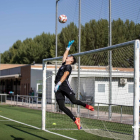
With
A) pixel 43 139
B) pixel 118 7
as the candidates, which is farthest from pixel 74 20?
pixel 43 139

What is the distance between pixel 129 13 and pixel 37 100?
12.9m

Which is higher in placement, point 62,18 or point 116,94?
point 62,18

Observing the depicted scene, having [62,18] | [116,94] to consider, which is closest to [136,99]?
[116,94]

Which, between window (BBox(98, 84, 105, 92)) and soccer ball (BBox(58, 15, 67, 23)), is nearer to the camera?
window (BBox(98, 84, 105, 92))

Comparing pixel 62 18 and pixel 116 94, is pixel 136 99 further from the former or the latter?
pixel 62 18

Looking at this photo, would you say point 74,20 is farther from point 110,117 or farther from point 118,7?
point 110,117

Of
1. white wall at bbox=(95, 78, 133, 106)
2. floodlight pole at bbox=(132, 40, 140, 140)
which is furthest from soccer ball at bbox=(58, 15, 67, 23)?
floodlight pole at bbox=(132, 40, 140, 140)

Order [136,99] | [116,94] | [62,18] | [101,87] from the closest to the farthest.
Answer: [136,99] < [116,94] < [101,87] < [62,18]

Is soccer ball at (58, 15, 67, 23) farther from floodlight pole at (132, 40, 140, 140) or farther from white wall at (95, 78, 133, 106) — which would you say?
floodlight pole at (132, 40, 140, 140)

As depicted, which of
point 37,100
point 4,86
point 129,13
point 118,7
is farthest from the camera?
point 4,86

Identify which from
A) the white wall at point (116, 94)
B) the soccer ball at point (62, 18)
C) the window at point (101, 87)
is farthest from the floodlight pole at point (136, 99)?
the soccer ball at point (62, 18)

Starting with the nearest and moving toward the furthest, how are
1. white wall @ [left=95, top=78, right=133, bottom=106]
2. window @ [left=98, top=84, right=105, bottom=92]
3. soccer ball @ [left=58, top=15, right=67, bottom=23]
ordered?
white wall @ [left=95, top=78, right=133, bottom=106] < window @ [left=98, top=84, right=105, bottom=92] < soccer ball @ [left=58, top=15, right=67, bottom=23]

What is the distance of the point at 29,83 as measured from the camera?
42.4m

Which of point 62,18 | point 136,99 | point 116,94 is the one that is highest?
point 62,18
